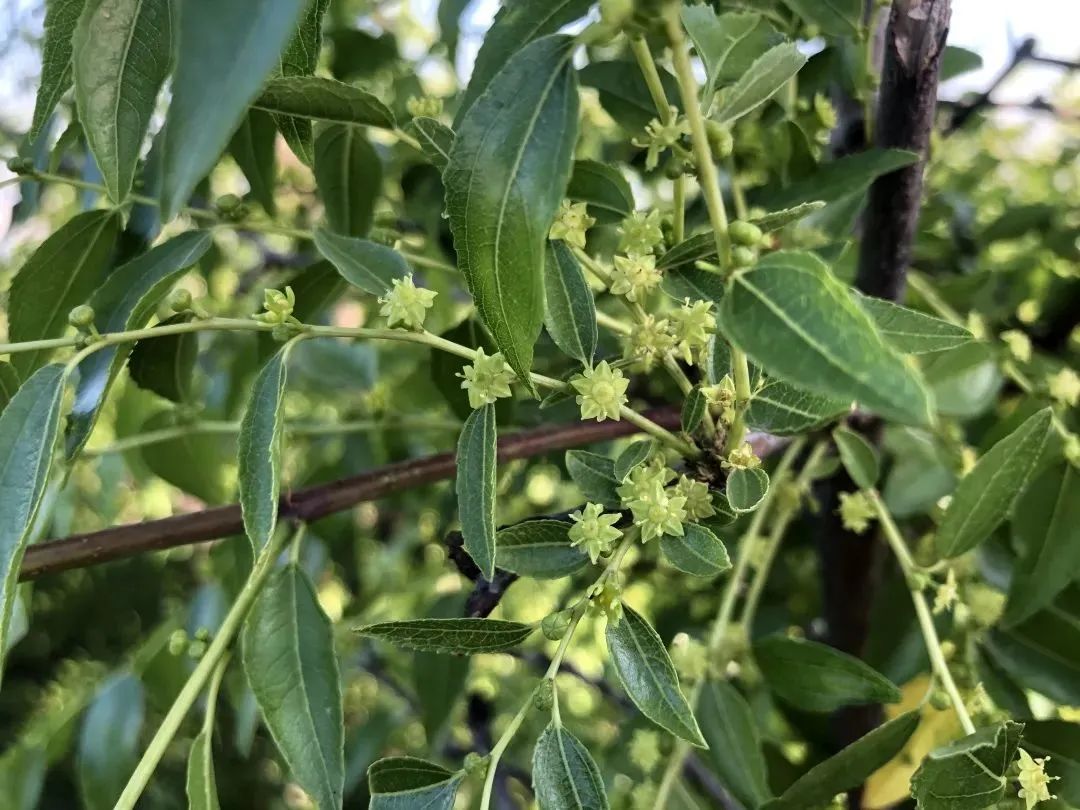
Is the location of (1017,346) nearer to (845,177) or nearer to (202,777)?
(845,177)

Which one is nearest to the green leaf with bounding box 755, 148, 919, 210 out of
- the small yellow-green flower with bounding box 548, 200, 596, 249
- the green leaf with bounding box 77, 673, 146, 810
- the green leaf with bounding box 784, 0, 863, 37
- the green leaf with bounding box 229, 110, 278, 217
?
the green leaf with bounding box 784, 0, 863, 37

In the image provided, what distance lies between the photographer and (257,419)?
0.29 metres

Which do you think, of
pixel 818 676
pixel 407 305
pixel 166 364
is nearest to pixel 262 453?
pixel 407 305

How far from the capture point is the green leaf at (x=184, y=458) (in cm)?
57

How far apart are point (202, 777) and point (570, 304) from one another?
23 centimetres

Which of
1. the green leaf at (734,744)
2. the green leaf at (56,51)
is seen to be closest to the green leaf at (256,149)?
the green leaf at (56,51)

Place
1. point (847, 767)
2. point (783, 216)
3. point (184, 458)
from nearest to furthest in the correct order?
point (783, 216)
point (847, 767)
point (184, 458)

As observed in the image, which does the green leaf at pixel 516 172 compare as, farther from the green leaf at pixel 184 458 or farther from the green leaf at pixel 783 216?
the green leaf at pixel 184 458

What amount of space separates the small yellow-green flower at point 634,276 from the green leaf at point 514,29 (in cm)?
7

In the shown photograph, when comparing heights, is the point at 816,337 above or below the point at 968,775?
above

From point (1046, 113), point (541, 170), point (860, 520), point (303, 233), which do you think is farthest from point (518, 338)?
point (1046, 113)

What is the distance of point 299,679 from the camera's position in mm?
343

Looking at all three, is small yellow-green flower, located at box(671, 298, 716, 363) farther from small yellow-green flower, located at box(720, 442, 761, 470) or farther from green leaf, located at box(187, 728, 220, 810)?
green leaf, located at box(187, 728, 220, 810)

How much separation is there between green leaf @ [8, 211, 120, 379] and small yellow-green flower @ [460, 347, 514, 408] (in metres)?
0.22
